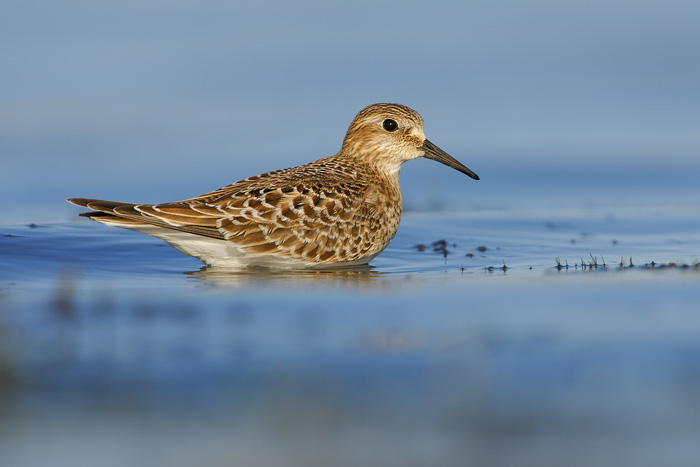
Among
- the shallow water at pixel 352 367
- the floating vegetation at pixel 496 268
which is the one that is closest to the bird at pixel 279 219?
the shallow water at pixel 352 367

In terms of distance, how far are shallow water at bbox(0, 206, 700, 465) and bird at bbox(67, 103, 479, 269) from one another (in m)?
0.34

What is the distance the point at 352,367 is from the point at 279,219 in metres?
4.30

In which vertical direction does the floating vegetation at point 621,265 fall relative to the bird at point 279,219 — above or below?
below

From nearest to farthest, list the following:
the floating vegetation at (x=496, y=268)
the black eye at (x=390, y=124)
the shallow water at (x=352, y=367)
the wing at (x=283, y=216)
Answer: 1. the shallow water at (x=352, y=367)
2. the wing at (x=283, y=216)
3. the floating vegetation at (x=496, y=268)
4. the black eye at (x=390, y=124)

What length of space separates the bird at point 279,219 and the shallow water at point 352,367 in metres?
0.34

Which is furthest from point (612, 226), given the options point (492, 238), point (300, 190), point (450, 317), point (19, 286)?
point (19, 286)

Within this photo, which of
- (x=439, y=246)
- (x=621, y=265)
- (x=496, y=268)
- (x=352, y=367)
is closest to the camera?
(x=352, y=367)

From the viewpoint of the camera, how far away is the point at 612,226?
1333 centimetres

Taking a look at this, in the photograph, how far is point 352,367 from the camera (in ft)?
18.5

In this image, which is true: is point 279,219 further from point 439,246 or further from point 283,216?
point 439,246

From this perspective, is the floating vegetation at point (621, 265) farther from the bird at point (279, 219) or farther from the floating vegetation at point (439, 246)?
the bird at point (279, 219)

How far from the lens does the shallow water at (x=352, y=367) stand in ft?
14.9

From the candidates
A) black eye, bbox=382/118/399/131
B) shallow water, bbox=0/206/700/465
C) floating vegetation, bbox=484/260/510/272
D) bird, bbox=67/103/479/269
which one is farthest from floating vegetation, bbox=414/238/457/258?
shallow water, bbox=0/206/700/465

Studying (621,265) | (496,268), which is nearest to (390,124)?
(496,268)
